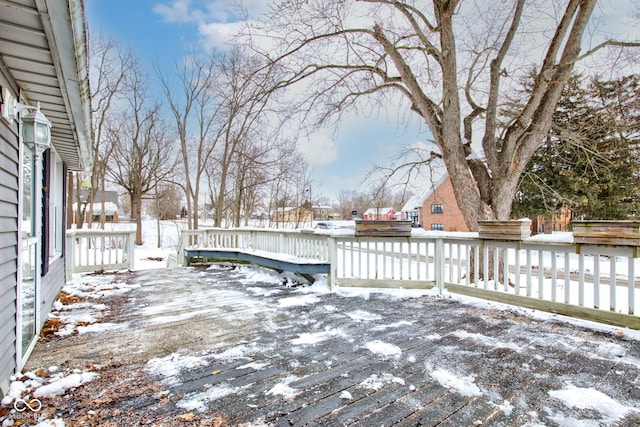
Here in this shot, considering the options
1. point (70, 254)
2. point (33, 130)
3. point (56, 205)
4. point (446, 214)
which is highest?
point (33, 130)

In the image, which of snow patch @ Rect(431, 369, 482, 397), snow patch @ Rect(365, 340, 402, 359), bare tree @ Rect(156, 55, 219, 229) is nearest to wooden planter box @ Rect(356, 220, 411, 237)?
snow patch @ Rect(365, 340, 402, 359)

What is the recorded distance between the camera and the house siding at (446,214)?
2261cm

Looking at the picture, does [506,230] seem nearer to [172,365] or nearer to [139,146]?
[172,365]

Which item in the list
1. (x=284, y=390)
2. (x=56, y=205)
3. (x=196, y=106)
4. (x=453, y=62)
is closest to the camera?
(x=284, y=390)

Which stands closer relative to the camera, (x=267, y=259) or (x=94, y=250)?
(x=267, y=259)

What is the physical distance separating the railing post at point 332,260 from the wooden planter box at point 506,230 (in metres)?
1.97

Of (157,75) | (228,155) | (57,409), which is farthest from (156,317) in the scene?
(157,75)

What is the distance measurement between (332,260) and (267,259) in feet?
4.64

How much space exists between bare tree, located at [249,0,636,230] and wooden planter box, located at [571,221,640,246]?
2994 mm

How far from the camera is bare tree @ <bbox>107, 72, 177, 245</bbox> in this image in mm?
16469

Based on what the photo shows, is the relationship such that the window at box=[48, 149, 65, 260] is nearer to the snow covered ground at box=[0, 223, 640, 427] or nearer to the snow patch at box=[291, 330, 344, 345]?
the snow covered ground at box=[0, 223, 640, 427]

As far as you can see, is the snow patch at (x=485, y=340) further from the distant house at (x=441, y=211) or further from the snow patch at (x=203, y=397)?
the distant house at (x=441, y=211)

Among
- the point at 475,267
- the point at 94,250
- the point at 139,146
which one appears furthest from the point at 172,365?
the point at 139,146

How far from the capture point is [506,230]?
3820 mm
